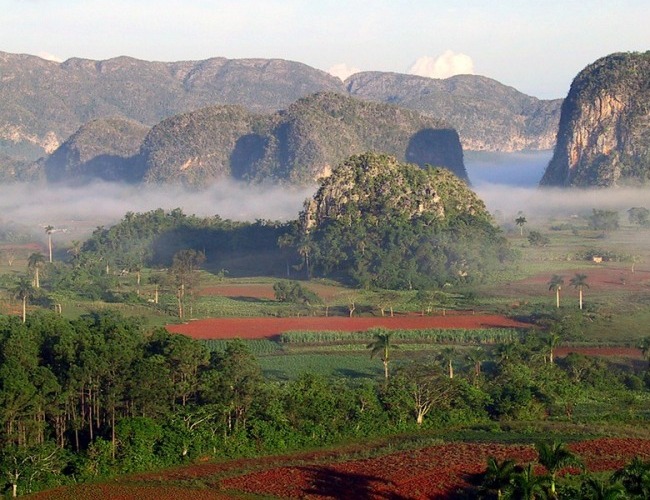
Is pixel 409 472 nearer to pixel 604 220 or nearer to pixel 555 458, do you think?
pixel 555 458

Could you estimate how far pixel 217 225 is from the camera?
336ft

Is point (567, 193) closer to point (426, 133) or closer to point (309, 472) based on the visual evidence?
point (426, 133)

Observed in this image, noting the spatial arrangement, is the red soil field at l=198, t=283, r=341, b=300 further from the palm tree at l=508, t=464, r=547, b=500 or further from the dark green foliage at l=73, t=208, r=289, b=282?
the palm tree at l=508, t=464, r=547, b=500

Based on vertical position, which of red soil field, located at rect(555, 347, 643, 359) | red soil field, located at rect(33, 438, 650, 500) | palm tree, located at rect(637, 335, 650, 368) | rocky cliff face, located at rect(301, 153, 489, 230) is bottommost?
red soil field, located at rect(33, 438, 650, 500)

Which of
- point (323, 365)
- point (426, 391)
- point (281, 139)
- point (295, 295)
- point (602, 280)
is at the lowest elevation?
point (323, 365)

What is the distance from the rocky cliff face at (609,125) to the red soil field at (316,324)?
65091 mm

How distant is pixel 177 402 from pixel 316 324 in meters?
23.1

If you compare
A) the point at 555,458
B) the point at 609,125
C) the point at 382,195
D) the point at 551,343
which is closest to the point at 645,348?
the point at 551,343

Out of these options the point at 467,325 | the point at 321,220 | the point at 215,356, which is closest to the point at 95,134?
the point at 321,220

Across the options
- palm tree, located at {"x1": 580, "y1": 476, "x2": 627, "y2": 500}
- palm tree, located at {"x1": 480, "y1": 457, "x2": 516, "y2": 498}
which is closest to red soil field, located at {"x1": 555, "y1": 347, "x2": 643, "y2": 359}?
palm tree, located at {"x1": 480, "y1": 457, "x2": 516, "y2": 498}

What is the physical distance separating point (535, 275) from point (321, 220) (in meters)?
19.1

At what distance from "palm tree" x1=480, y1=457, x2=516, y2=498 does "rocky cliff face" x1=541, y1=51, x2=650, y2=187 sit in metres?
97.2

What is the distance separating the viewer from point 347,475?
36281 mm

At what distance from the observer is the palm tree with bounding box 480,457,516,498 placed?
103ft
